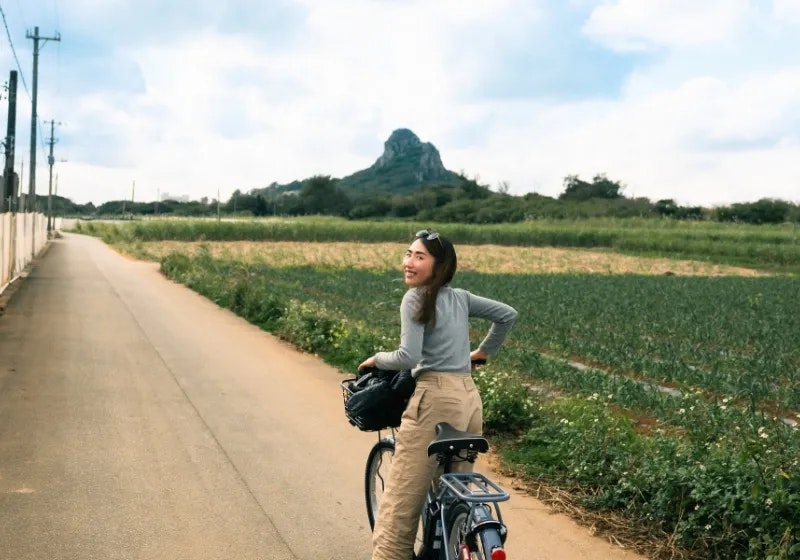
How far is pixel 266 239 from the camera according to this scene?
66.4 m

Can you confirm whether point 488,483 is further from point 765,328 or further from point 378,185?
point 378,185

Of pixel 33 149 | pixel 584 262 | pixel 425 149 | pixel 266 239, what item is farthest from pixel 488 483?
pixel 425 149

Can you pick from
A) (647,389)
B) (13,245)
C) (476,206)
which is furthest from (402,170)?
(647,389)

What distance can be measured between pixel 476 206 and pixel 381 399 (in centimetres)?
9664

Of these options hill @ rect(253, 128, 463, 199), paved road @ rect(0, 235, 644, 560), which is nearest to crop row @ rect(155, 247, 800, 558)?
paved road @ rect(0, 235, 644, 560)

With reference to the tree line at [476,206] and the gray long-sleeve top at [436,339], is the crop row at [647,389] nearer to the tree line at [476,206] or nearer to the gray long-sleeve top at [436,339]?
the gray long-sleeve top at [436,339]

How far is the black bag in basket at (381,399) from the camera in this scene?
429 cm

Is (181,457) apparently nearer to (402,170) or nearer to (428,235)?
(428,235)

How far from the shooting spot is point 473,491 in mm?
3910

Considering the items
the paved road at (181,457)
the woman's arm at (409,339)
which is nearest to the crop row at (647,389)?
the paved road at (181,457)

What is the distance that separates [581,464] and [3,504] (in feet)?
13.2

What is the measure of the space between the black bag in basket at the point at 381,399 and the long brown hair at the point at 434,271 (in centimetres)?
34

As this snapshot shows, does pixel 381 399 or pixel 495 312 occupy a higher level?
pixel 495 312

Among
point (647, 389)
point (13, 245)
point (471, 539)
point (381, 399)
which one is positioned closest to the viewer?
point (471, 539)
